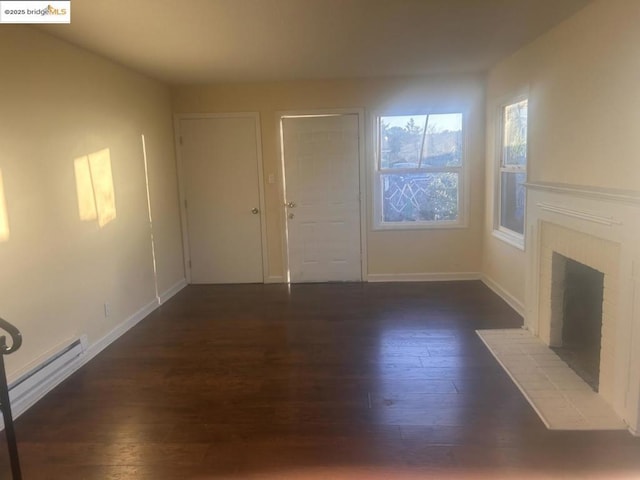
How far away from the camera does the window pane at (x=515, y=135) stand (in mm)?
4301

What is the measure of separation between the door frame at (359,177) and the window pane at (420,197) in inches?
10.0

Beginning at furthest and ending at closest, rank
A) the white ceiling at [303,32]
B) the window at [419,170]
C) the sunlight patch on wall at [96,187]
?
the window at [419,170] < the sunlight patch on wall at [96,187] < the white ceiling at [303,32]

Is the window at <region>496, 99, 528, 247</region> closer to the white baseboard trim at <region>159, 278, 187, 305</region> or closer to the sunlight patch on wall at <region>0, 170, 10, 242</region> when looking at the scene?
the white baseboard trim at <region>159, 278, 187, 305</region>

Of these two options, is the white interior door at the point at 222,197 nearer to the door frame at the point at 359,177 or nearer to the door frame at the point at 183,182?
the door frame at the point at 183,182

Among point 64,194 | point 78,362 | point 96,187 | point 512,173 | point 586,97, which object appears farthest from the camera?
point 512,173

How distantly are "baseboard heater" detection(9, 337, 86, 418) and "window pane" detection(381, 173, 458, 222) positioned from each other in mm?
3591

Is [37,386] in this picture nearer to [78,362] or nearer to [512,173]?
[78,362]

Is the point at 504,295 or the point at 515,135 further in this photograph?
the point at 504,295

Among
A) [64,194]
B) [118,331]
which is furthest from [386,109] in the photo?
[118,331]

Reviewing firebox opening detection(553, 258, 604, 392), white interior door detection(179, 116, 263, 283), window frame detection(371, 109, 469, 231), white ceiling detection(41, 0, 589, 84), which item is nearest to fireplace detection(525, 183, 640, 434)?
firebox opening detection(553, 258, 604, 392)

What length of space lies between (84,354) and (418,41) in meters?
3.58

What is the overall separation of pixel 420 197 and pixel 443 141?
2.30 feet

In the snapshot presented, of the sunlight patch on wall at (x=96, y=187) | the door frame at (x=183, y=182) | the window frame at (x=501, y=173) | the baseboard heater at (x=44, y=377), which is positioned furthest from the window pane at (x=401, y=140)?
the baseboard heater at (x=44, y=377)

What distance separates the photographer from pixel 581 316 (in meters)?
3.41
